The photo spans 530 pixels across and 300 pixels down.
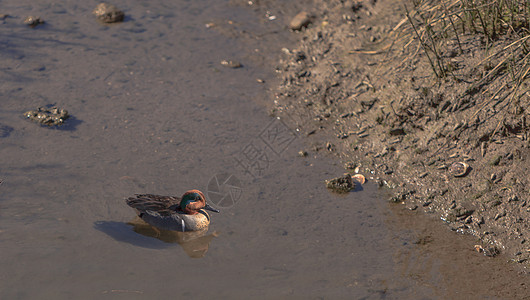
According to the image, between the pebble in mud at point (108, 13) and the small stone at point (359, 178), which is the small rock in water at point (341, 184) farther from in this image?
the pebble in mud at point (108, 13)

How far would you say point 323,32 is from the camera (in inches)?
360

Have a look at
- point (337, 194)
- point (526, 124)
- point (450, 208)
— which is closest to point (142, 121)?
point (337, 194)

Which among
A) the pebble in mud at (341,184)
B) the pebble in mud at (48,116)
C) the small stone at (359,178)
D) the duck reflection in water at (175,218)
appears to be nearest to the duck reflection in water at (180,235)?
the duck reflection in water at (175,218)

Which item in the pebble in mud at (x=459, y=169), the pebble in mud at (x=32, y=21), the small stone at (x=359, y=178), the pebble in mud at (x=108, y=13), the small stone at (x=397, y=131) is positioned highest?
the pebble in mud at (x=108, y=13)

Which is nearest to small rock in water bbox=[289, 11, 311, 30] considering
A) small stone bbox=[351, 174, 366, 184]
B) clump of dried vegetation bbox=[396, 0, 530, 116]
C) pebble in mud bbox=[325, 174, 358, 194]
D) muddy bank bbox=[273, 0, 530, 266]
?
muddy bank bbox=[273, 0, 530, 266]

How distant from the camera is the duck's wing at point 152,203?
224 inches

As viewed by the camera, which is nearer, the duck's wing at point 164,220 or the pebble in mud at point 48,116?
the duck's wing at point 164,220

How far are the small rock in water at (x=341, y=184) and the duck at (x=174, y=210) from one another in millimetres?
1429

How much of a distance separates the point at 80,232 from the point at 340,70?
15.0 ft

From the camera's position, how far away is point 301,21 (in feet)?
31.5

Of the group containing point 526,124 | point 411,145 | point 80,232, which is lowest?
point 80,232

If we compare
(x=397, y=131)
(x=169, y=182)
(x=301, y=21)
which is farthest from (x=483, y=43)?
(x=169, y=182)

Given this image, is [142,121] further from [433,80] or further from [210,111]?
[433,80]

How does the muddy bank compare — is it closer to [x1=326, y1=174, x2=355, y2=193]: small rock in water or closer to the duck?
[x1=326, y1=174, x2=355, y2=193]: small rock in water
